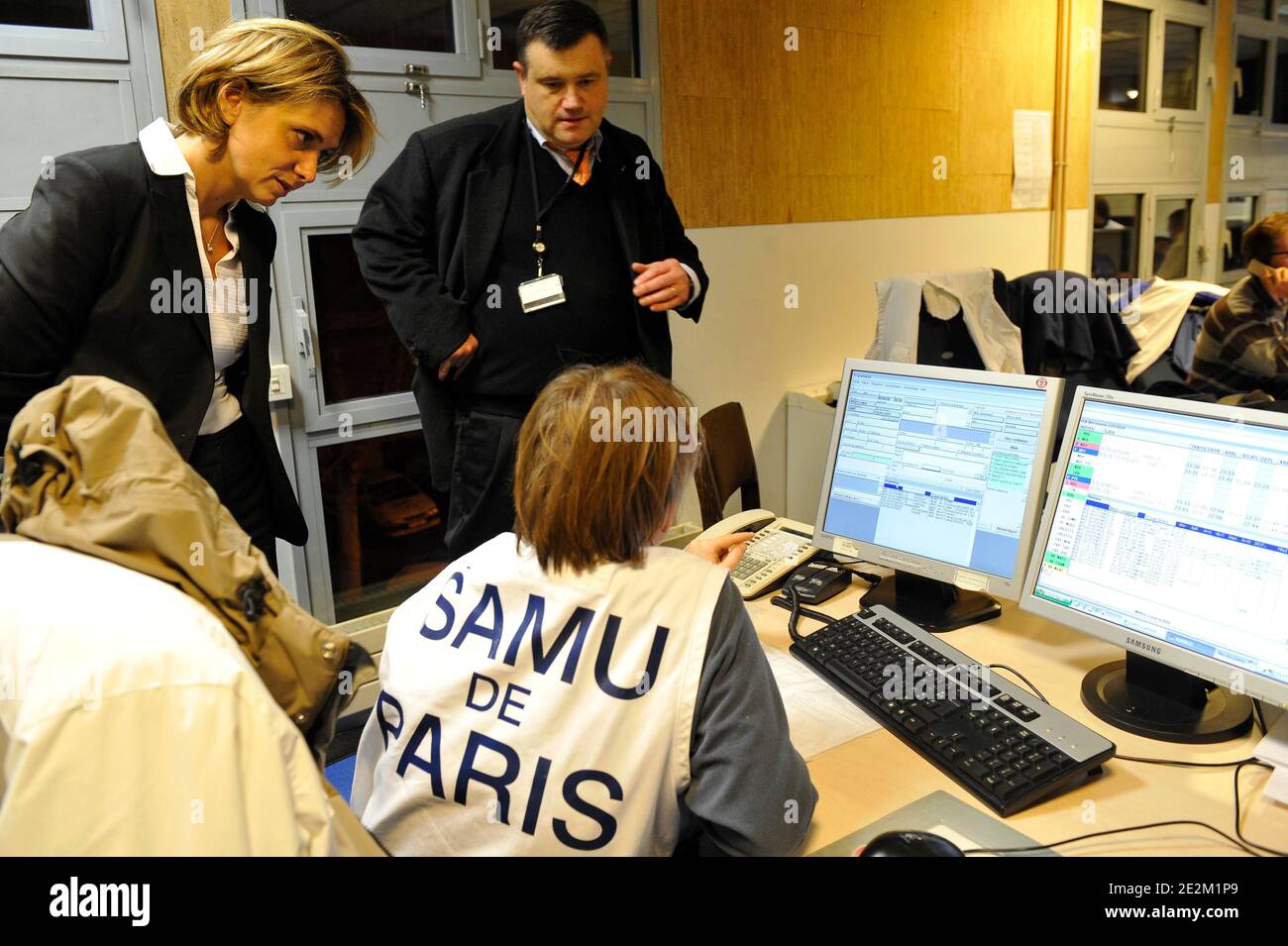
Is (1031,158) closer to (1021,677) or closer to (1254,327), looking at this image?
(1254,327)

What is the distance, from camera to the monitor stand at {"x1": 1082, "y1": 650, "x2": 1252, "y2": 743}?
4.13 feet

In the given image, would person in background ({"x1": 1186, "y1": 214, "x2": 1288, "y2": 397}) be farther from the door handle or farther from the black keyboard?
the door handle

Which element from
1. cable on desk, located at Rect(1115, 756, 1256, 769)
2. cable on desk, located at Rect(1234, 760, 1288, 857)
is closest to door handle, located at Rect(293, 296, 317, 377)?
cable on desk, located at Rect(1115, 756, 1256, 769)

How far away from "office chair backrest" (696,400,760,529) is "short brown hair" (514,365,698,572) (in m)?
1.49

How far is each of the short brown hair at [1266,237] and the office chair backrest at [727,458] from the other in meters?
2.20

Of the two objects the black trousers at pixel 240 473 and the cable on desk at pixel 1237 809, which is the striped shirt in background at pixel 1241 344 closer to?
the cable on desk at pixel 1237 809

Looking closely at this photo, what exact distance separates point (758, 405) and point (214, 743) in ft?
10.9

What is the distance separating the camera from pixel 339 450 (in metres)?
2.92

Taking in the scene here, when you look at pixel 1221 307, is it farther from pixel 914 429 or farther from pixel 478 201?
pixel 478 201

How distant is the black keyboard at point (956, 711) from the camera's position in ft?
3.73

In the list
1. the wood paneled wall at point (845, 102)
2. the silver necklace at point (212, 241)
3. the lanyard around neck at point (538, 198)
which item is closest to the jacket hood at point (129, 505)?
the silver necklace at point (212, 241)

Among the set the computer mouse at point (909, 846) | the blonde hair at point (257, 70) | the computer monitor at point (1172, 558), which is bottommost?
the computer mouse at point (909, 846)

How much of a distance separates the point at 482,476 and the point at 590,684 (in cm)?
119
